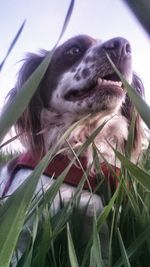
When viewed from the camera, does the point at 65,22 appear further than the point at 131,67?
No

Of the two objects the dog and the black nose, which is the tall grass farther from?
the black nose

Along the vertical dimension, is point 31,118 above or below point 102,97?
below

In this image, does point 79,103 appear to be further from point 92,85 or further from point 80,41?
point 80,41

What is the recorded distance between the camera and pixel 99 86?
1443 millimetres

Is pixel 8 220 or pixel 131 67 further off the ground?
pixel 131 67

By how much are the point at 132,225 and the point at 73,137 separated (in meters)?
0.94

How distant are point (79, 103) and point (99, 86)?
0.34 feet

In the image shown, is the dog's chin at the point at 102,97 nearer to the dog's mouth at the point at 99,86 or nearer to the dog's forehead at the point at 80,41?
the dog's mouth at the point at 99,86

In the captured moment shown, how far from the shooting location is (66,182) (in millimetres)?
1104

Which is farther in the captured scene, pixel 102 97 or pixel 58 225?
pixel 102 97

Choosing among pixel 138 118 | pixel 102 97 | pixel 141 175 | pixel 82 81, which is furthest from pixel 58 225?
pixel 82 81

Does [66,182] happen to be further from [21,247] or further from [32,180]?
[32,180]

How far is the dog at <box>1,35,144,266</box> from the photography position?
135 cm

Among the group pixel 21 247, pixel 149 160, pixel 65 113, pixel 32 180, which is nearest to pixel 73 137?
pixel 65 113
